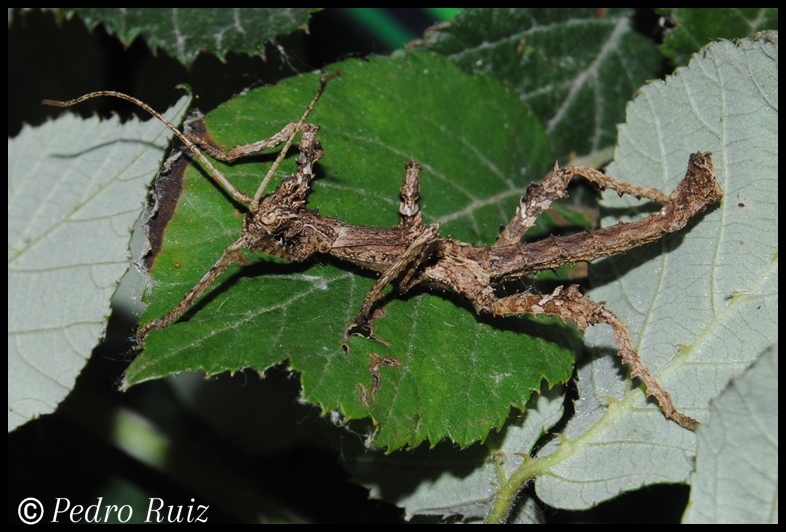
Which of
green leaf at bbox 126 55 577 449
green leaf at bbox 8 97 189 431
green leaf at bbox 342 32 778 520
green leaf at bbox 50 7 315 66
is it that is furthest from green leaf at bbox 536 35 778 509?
green leaf at bbox 8 97 189 431

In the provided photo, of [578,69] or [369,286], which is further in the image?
[578,69]

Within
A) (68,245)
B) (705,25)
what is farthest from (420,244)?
(705,25)

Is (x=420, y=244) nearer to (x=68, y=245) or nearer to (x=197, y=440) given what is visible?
(x=68, y=245)

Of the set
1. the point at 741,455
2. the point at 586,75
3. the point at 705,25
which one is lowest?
the point at 741,455

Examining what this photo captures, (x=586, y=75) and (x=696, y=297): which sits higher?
(x=586, y=75)
